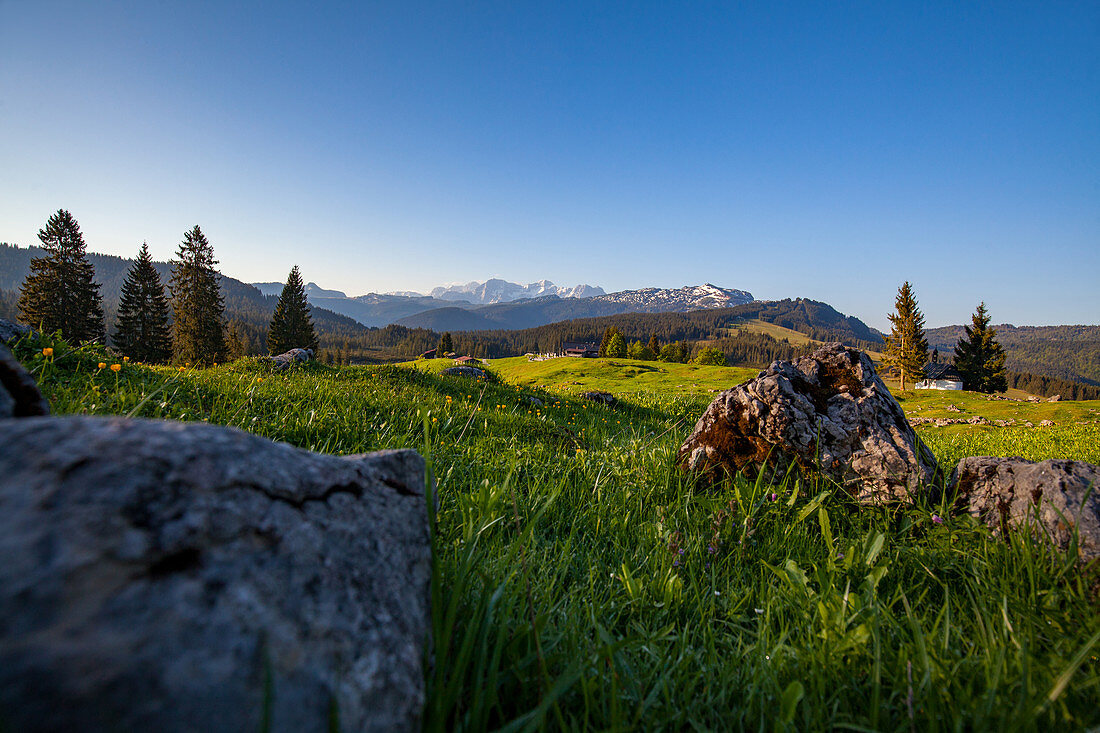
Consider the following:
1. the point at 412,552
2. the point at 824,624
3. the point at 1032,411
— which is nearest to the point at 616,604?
the point at 824,624

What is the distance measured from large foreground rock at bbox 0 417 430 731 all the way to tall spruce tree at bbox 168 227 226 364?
62.2m

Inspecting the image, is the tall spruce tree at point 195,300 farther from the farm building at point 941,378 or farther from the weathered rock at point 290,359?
the farm building at point 941,378

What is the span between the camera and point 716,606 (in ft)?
7.50

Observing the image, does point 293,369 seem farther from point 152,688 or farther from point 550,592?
point 152,688

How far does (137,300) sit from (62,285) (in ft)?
25.3

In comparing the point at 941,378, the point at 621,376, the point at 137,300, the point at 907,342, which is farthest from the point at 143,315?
the point at 941,378

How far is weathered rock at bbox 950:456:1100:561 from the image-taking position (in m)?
2.28

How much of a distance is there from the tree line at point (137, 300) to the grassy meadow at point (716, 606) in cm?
5015

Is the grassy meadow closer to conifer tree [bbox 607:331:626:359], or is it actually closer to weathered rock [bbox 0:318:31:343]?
weathered rock [bbox 0:318:31:343]

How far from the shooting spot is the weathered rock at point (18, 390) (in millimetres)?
1333

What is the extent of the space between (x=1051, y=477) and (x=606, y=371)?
51.2 m

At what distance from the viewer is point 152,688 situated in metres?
0.66

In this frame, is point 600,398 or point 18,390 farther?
point 600,398

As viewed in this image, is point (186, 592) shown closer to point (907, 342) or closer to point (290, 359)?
point (290, 359)
